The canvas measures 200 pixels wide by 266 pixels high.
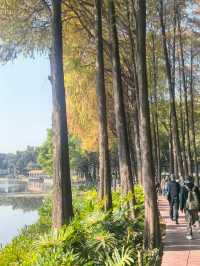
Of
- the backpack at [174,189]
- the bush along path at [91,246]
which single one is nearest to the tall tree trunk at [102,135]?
the bush along path at [91,246]

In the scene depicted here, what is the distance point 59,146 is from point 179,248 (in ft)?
12.0

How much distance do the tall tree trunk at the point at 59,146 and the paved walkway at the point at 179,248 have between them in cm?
230

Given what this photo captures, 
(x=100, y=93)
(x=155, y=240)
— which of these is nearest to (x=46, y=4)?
(x=100, y=93)

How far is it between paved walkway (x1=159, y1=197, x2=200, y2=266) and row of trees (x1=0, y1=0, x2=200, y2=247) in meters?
0.60

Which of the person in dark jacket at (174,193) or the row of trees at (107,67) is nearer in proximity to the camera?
the row of trees at (107,67)

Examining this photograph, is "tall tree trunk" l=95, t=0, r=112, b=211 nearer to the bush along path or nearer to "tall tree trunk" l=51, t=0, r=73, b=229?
the bush along path

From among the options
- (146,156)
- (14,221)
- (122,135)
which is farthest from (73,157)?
(146,156)

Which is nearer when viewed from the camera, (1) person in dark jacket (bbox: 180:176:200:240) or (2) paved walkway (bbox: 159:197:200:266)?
(2) paved walkway (bbox: 159:197:200:266)

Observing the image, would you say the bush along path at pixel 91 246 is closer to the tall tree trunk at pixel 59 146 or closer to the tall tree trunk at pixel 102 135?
the tall tree trunk at pixel 59 146

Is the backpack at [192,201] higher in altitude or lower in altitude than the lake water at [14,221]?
higher

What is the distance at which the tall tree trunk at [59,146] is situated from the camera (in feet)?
37.1

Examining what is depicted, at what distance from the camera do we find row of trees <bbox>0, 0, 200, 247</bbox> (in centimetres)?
1184

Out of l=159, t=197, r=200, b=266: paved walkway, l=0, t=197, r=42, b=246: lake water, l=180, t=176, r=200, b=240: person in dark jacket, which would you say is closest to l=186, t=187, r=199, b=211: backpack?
l=180, t=176, r=200, b=240: person in dark jacket

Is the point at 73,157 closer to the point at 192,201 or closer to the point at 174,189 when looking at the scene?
the point at 174,189
